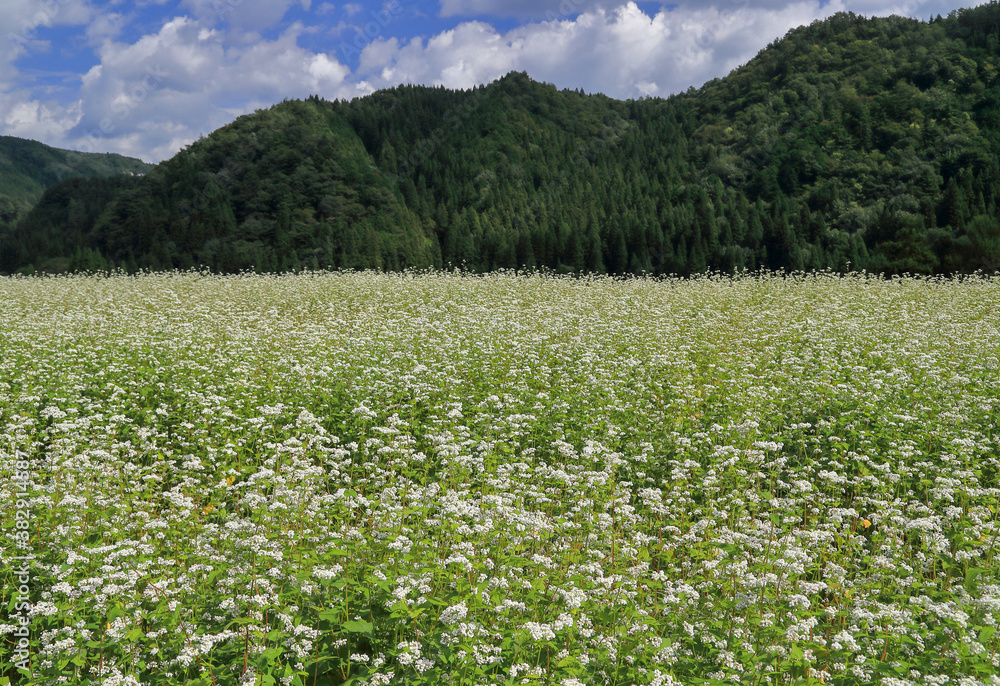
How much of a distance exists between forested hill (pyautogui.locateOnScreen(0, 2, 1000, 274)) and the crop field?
3664 cm

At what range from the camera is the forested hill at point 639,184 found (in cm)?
5722

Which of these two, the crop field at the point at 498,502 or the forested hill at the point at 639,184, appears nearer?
the crop field at the point at 498,502

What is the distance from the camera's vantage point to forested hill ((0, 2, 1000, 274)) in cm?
5722

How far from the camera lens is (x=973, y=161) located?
7819cm

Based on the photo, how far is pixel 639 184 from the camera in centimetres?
10925

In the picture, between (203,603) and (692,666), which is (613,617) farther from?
(203,603)

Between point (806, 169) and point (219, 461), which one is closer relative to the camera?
point (219, 461)

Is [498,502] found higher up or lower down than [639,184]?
lower down

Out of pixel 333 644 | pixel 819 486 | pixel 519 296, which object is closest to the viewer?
pixel 333 644

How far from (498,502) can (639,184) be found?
112 metres

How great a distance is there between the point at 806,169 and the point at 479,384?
324ft

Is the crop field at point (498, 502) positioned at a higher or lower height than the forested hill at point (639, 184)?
lower

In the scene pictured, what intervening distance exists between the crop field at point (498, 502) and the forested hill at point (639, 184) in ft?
120

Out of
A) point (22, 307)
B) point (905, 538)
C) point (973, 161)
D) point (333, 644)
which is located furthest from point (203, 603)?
point (973, 161)
